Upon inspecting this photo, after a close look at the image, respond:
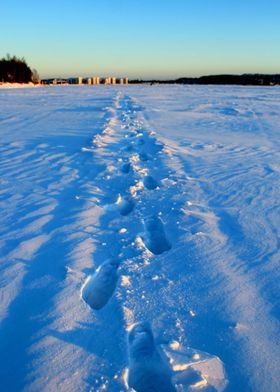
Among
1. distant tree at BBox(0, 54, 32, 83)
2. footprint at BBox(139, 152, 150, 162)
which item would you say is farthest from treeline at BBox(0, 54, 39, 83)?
footprint at BBox(139, 152, 150, 162)

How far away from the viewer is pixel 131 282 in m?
1.94

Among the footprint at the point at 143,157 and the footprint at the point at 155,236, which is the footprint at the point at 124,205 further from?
the footprint at the point at 143,157

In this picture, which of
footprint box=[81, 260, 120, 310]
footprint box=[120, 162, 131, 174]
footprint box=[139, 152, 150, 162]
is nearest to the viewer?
footprint box=[81, 260, 120, 310]

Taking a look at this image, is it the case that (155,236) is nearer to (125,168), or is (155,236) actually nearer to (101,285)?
(101,285)

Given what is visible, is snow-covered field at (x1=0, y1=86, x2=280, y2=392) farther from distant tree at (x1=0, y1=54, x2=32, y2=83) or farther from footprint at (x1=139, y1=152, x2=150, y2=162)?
distant tree at (x1=0, y1=54, x2=32, y2=83)

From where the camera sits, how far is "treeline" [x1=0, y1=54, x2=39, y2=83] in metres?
43.0

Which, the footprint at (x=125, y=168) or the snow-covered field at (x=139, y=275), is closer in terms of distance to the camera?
the snow-covered field at (x=139, y=275)

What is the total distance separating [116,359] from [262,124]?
7.30 metres

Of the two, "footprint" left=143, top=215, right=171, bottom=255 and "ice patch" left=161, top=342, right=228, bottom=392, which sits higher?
"footprint" left=143, top=215, right=171, bottom=255

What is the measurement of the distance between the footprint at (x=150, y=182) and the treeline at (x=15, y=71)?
44.1 m

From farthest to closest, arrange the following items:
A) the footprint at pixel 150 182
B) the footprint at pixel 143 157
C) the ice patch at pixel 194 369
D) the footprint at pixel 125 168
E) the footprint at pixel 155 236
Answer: the footprint at pixel 143 157 < the footprint at pixel 125 168 < the footprint at pixel 150 182 < the footprint at pixel 155 236 < the ice patch at pixel 194 369

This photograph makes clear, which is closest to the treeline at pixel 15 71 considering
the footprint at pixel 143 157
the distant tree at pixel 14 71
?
the distant tree at pixel 14 71

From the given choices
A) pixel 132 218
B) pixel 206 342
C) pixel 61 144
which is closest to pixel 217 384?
pixel 206 342

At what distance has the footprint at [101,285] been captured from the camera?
1828mm
